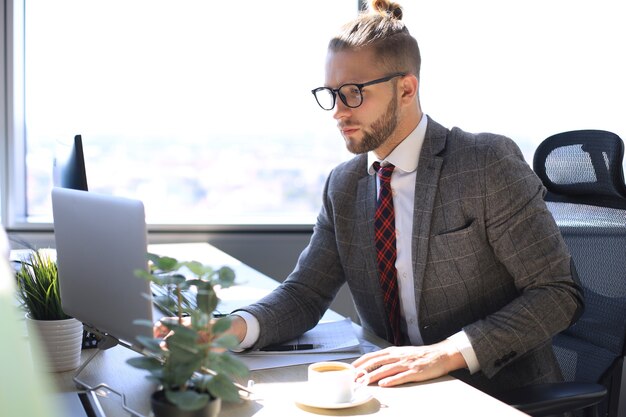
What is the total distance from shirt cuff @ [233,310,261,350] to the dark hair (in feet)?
2.23

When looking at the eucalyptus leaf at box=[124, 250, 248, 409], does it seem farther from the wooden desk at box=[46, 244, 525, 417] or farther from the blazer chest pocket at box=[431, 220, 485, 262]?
the blazer chest pocket at box=[431, 220, 485, 262]

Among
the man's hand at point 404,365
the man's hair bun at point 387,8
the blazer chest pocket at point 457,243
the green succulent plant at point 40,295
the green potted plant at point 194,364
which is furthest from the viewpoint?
the man's hair bun at point 387,8

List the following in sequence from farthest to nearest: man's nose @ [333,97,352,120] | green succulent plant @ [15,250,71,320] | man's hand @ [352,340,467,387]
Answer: man's nose @ [333,97,352,120]
green succulent plant @ [15,250,71,320]
man's hand @ [352,340,467,387]

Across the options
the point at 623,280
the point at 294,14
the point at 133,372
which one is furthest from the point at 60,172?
the point at 294,14

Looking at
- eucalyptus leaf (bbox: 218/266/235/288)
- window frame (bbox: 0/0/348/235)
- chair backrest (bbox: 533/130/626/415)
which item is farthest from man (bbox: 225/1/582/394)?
window frame (bbox: 0/0/348/235)

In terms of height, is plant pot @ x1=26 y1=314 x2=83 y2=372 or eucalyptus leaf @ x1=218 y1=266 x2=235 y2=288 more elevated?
eucalyptus leaf @ x1=218 y1=266 x2=235 y2=288

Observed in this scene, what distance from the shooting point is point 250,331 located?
1.63 m

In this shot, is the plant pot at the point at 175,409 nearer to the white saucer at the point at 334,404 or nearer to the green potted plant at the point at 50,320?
the white saucer at the point at 334,404

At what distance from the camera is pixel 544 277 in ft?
5.50

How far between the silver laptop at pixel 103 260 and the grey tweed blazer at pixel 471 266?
0.42 m

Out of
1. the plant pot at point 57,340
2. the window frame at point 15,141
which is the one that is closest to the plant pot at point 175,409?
the plant pot at point 57,340

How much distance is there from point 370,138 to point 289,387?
723 mm

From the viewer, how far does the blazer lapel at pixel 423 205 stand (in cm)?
178

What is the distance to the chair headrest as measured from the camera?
1.88 metres
